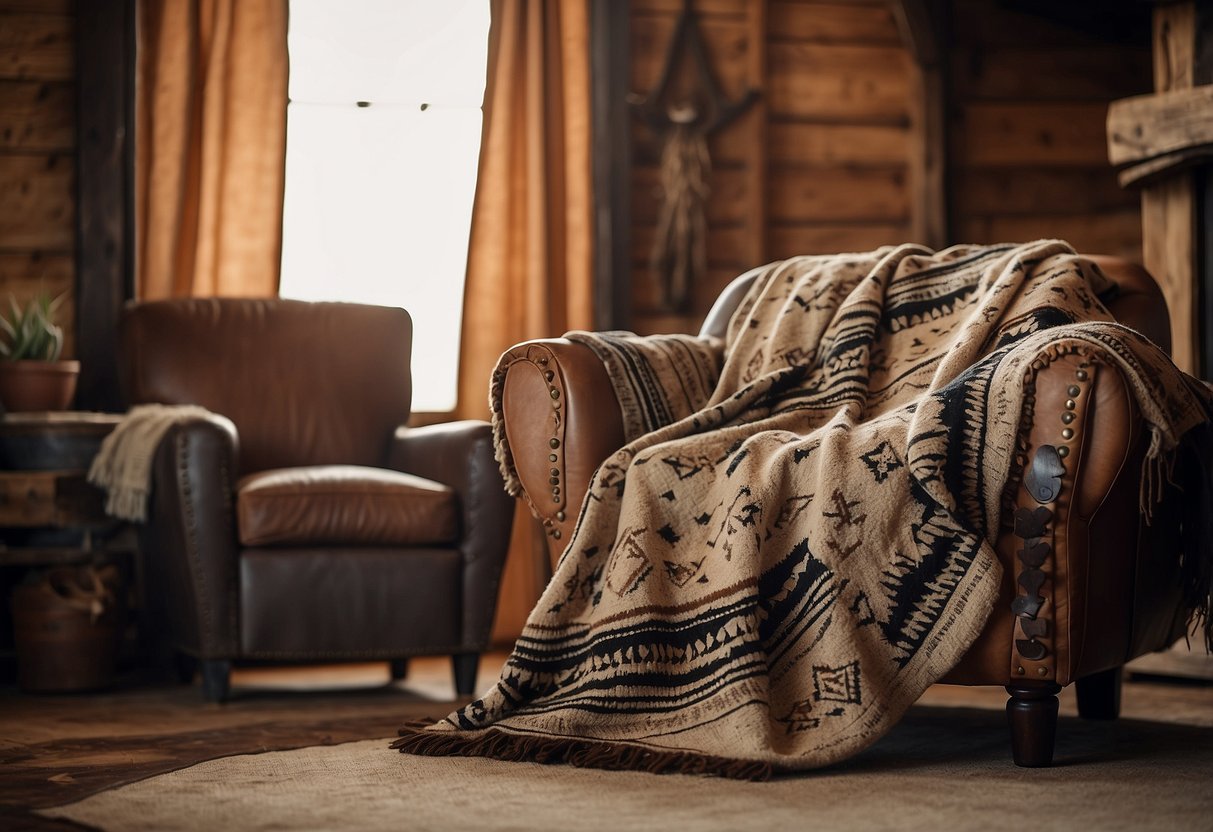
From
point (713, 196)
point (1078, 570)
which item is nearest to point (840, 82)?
point (713, 196)

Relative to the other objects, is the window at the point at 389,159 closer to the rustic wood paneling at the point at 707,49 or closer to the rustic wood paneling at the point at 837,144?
the rustic wood paneling at the point at 707,49

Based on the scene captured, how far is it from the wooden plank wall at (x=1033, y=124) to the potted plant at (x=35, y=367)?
112 inches

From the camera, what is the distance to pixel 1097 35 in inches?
181

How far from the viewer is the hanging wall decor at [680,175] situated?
14.3 ft

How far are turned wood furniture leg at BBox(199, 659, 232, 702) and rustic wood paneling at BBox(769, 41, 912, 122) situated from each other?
2560 millimetres

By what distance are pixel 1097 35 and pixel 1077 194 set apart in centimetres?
53

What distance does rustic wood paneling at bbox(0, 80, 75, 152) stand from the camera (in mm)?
3875

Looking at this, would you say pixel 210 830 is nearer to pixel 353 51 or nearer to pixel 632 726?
pixel 632 726

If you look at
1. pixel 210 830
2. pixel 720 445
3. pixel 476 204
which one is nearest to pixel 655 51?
pixel 476 204

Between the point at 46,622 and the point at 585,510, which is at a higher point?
the point at 585,510

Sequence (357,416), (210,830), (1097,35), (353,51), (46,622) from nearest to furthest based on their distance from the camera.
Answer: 1. (210,830)
2. (46,622)
3. (357,416)
4. (353,51)
5. (1097,35)

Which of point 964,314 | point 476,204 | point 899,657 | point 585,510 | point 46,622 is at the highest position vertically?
point 476,204

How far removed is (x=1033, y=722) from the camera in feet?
6.83

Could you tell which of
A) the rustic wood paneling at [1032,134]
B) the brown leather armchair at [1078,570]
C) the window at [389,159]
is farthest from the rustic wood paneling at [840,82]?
the brown leather armchair at [1078,570]
